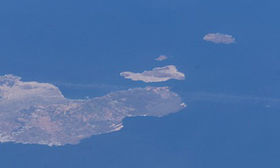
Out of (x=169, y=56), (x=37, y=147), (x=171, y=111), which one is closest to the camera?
(x=37, y=147)

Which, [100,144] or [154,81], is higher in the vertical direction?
[154,81]

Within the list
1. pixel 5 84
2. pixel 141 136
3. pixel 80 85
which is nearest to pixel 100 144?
pixel 141 136

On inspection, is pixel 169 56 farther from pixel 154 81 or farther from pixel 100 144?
pixel 100 144

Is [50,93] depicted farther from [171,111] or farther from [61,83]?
[171,111]

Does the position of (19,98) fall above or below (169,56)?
below

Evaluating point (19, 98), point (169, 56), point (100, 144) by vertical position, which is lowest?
point (100, 144)

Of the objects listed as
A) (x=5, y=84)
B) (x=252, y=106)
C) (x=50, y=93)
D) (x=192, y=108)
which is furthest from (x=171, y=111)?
(x=5, y=84)

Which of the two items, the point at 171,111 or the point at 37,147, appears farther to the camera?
the point at 171,111

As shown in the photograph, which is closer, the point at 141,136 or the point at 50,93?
the point at 141,136

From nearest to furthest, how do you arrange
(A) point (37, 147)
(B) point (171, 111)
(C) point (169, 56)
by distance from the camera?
(A) point (37, 147), (B) point (171, 111), (C) point (169, 56)
